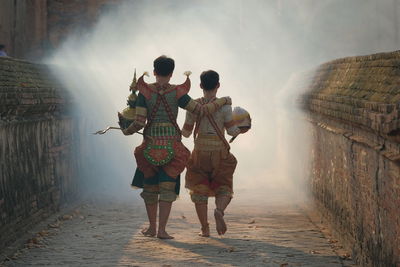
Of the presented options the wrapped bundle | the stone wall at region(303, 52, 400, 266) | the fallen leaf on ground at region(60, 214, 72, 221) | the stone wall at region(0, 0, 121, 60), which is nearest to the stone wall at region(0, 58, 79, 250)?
the fallen leaf on ground at region(60, 214, 72, 221)

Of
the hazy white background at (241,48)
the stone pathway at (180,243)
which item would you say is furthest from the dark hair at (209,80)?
the hazy white background at (241,48)

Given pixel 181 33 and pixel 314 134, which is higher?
pixel 181 33

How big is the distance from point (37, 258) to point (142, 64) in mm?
16322

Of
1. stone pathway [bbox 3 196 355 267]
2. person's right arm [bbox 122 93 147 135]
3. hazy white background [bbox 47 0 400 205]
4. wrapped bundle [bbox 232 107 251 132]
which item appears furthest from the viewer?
hazy white background [bbox 47 0 400 205]

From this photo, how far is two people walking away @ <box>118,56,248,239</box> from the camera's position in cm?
823

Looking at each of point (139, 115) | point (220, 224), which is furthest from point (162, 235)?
point (139, 115)

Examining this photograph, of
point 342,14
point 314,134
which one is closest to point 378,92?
point 314,134

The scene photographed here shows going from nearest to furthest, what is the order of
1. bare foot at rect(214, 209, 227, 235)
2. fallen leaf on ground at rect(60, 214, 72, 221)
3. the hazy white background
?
bare foot at rect(214, 209, 227, 235) < fallen leaf on ground at rect(60, 214, 72, 221) < the hazy white background

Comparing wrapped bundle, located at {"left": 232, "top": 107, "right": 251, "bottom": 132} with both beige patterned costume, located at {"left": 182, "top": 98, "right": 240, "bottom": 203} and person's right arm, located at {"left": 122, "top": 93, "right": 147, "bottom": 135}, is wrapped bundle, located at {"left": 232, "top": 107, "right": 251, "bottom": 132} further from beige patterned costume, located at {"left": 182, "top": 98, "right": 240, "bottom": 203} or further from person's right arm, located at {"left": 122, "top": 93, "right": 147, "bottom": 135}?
person's right arm, located at {"left": 122, "top": 93, "right": 147, "bottom": 135}

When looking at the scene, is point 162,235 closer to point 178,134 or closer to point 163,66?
point 178,134

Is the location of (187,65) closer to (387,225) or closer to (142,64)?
(142,64)

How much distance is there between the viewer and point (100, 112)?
15305mm

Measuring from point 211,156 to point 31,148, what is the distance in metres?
2.22

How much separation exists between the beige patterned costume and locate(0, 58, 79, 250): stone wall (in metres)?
1.73
